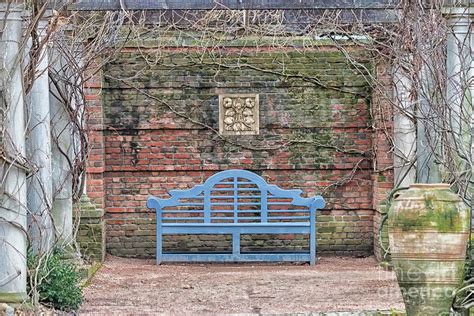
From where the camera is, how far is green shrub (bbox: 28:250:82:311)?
7152 mm

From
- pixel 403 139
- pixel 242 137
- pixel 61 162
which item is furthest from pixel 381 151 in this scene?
pixel 61 162

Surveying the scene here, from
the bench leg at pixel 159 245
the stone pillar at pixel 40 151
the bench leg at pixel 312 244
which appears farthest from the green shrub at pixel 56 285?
the bench leg at pixel 312 244

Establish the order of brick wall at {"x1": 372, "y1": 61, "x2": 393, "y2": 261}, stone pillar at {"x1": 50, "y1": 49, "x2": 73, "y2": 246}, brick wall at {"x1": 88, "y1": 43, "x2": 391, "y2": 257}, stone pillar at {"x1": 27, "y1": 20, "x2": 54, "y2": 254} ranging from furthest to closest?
brick wall at {"x1": 88, "y1": 43, "x2": 391, "y2": 257} → brick wall at {"x1": 372, "y1": 61, "x2": 393, "y2": 261} → stone pillar at {"x1": 50, "y1": 49, "x2": 73, "y2": 246} → stone pillar at {"x1": 27, "y1": 20, "x2": 54, "y2": 254}

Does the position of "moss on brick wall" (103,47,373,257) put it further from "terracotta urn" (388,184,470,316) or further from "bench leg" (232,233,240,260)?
"terracotta urn" (388,184,470,316)

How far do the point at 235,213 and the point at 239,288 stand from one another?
2.18 m

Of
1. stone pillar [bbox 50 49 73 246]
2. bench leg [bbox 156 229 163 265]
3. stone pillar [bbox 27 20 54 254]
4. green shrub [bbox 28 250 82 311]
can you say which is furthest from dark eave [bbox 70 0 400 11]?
bench leg [bbox 156 229 163 265]

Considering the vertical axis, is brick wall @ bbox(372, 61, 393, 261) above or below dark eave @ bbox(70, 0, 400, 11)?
below

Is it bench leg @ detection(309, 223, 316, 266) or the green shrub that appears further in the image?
bench leg @ detection(309, 223, 316, 266)

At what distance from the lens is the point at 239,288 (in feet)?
30.8

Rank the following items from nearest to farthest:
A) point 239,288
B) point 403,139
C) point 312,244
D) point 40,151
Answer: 1. point 40,151
2. point 239,288
3. point 403,139
4. point 312,244

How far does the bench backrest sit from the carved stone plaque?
58 centimetres

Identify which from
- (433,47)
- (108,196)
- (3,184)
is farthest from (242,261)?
(3,184)

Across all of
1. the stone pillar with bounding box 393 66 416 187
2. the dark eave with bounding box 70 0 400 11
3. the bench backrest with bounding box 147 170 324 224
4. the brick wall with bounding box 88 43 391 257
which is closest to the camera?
the dark eave with bounding box 70 0 400 11

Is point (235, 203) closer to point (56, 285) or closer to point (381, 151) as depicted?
point (381, 151)
